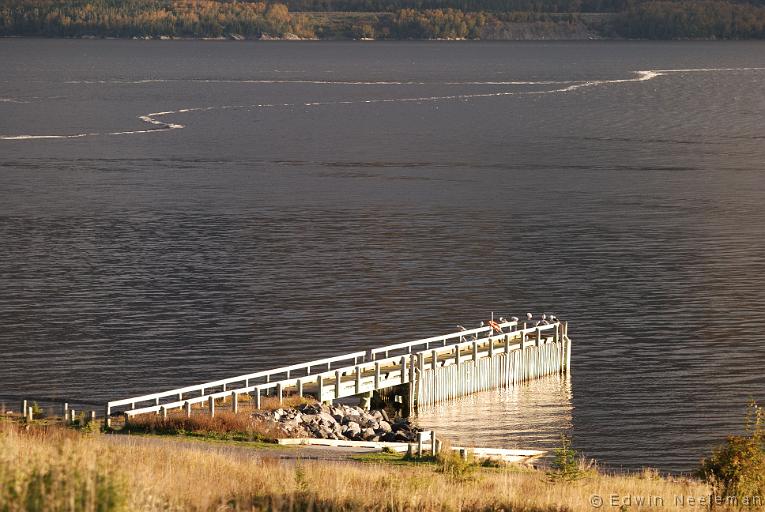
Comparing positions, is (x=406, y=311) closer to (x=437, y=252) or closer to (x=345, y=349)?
(x=345, y=349)

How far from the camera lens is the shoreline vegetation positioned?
20.0 metres

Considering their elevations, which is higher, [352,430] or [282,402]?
[282,402]

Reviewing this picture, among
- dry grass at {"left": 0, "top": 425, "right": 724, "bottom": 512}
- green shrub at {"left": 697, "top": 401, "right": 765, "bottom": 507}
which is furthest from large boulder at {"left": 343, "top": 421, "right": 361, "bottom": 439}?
green shrub at {"left": 697, "top": 401, "right": 765, "bottom": 507}

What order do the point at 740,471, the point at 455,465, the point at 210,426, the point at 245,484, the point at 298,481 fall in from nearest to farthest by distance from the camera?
the point at 298,481 → the point at 245,484 → the point at 740,471 → the point at 455,465 → the point at 210,426

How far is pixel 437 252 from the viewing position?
90125 mm

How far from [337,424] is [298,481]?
61.2 ft

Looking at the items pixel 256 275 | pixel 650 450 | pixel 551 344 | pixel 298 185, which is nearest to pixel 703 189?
pixel 298 185

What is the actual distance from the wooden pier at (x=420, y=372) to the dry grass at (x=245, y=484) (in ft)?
42.0

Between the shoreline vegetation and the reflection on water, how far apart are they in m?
11.7

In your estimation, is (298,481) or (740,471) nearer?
(298,481)

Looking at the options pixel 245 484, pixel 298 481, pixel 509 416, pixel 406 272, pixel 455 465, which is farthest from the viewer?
pixel 406 272

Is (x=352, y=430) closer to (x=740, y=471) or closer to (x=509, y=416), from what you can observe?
(x=509, y=416)

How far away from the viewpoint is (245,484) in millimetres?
26938

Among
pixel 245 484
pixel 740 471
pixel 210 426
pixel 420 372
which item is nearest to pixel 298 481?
pixel 245 484
